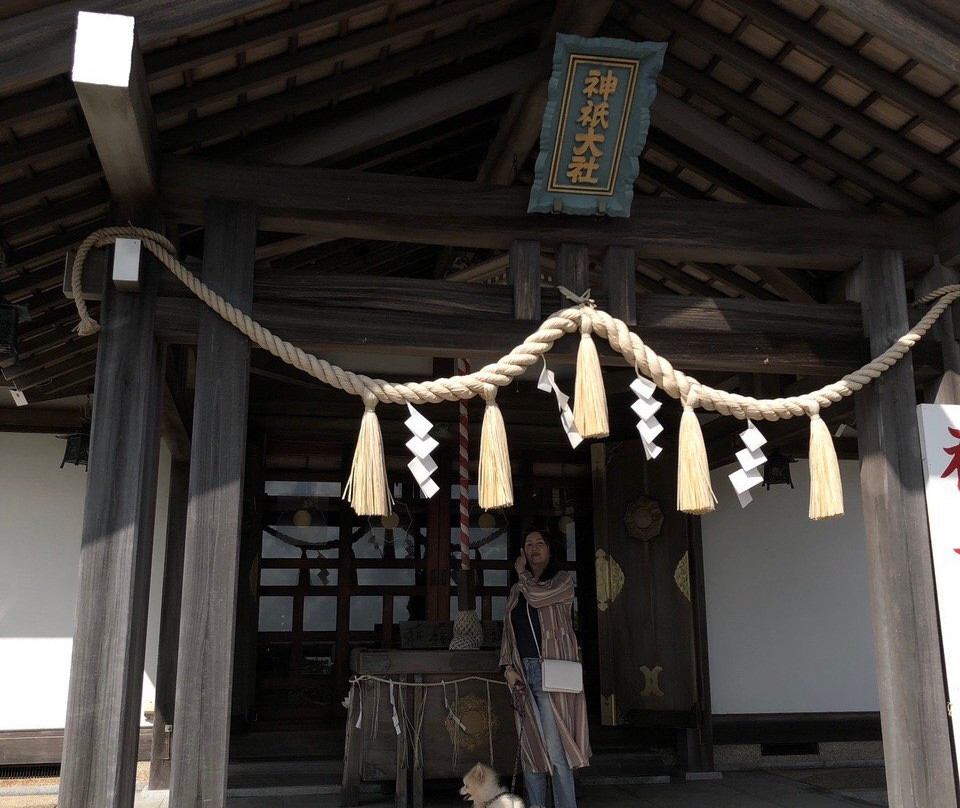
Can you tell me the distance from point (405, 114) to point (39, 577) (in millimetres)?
3817

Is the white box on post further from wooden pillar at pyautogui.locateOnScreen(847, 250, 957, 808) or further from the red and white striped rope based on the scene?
wooden pillar at pyautogui.locateOnScreen(847, 250, 957, 808)

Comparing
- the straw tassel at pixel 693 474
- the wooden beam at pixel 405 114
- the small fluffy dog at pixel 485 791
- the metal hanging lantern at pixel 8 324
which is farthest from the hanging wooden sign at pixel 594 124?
the small fluffy dog at pixel 485 791

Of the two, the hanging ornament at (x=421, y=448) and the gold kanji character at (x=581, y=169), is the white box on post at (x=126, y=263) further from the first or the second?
the gold kanji character at (x=581, y=169)

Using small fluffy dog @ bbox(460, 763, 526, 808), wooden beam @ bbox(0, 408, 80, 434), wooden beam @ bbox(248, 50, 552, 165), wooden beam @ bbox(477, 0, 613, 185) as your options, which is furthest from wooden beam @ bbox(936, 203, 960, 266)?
wooden beam @ bbox(0, 408, 80, 434)

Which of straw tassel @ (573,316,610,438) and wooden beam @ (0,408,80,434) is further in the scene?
wooden beam @ (0,408,80,434)

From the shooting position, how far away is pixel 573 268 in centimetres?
359

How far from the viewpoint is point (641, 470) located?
587 centimetres

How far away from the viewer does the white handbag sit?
4.18 metres

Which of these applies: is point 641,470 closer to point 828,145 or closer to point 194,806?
point 828,145

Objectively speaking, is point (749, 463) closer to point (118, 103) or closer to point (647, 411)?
point (647, 411)

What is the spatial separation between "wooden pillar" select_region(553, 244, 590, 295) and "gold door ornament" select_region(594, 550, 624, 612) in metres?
2.73

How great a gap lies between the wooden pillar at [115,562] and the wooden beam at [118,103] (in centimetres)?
31

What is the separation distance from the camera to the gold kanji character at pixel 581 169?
138 inches

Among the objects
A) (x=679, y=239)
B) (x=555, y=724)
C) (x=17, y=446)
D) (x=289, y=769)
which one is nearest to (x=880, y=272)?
(x=679, y=239)
